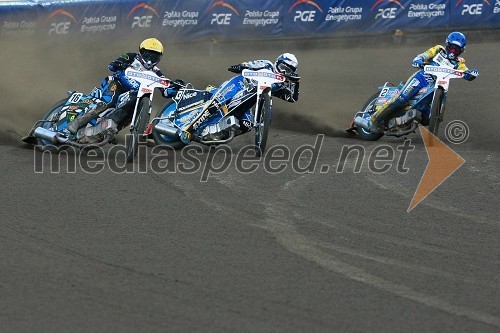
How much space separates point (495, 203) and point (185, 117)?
4.72m

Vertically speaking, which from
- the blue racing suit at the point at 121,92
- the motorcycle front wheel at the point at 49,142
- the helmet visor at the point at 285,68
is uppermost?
the helmet visor at the point at 285,68

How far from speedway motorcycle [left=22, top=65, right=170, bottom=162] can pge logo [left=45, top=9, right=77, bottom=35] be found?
10626mm

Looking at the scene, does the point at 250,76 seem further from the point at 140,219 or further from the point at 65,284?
the point at 65,284

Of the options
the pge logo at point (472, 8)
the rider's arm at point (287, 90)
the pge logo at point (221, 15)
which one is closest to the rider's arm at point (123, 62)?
the rider's arm at point (287, 90)

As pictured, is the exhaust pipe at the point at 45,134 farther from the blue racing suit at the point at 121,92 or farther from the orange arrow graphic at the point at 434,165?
the orange arrow graphic at the point at 434,165

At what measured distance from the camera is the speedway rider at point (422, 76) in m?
13.4

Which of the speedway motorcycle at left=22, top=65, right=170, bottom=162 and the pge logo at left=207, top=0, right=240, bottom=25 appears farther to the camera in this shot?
the pge logo at left=207, top=0, right=240, bottom=25

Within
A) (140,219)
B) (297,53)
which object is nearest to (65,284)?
(140,219)

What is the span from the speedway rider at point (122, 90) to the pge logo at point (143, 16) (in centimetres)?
1126

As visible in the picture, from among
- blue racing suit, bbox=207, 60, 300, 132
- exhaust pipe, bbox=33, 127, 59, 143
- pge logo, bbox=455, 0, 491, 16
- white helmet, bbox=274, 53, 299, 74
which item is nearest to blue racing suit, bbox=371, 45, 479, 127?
blue racing suit, bbox=207, 60, 300, 132

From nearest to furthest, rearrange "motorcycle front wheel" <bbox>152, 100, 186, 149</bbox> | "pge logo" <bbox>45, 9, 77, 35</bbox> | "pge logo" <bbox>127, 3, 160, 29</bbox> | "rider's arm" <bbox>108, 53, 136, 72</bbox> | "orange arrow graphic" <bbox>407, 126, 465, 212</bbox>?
"orange arrow graphic" <bbox>407, 126, 465, 212</bbox>
"rider's arm" <bbox>108, 53, 136, 72</bbox>
"motorcycle front wheel" <bbox>152, 100, 186, 149</bbox>
"pge logo" <bbox>45, 9, 77, 35</bbox>
"pge logo" <bbox>127, 3, 160, 29</bbox>

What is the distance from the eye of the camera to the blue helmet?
13336 mm

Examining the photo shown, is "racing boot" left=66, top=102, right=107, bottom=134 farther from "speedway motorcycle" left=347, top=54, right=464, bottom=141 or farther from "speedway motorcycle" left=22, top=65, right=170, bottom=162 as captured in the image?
"speedway motorcycle" left=347, top=54, right=464, bottom=141

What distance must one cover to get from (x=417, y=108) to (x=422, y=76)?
0.46 metres
